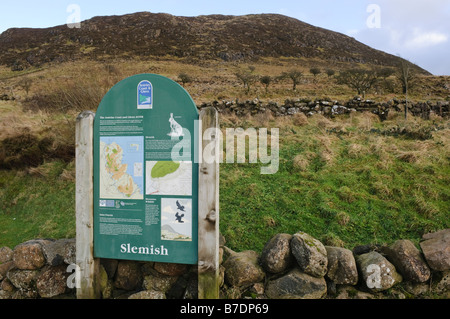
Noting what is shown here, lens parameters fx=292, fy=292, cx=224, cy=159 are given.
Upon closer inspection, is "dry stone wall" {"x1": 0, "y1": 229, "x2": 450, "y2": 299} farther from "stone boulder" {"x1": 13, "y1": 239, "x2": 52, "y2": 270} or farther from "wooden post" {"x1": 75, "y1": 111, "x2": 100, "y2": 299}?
"wooden post" {"x1": 75, "y1": 111, "x2": 100, "y2": 299}

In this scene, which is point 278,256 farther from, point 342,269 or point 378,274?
point 378,274

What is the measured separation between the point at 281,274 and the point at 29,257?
3117mm

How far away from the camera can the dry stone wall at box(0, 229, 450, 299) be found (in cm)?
332

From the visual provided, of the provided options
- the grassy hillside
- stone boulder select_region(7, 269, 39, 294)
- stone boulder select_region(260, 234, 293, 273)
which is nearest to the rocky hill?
the grassy hillside

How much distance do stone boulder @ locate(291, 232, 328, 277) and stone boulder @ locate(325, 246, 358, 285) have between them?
12cm

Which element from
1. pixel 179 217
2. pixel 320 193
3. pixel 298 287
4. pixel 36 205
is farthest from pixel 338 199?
pixel 36 205

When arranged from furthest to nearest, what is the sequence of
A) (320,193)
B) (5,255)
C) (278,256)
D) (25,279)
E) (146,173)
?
(320,193) → (5,255) → (25,279) → (278,256) → (146,173)

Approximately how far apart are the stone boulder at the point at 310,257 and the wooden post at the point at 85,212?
2.34 metres

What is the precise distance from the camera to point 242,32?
66188 millimetres

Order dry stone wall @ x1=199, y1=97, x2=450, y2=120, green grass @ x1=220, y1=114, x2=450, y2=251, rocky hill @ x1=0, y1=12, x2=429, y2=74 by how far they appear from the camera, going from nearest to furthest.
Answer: green grass @ x1=220, y1=114, x2=450, y2=251 < dry stone wall @ x1=199, y1=97, x2=450, y2=120 < rocky hill @ x1=0, y1=12, x2=429, y2=74

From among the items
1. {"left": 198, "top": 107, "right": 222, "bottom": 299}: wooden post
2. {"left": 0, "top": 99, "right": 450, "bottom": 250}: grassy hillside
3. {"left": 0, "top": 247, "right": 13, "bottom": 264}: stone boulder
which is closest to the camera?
{"left": 198, "top": 107, "right": 222, "bottom": 299}: wooden post

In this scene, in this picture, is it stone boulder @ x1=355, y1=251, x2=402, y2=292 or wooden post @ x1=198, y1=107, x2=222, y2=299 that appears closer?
wooden post @ x1=198, y1=107, x2=222, y2=299

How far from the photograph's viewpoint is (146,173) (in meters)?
3.21

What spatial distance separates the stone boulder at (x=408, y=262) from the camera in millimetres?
3371
